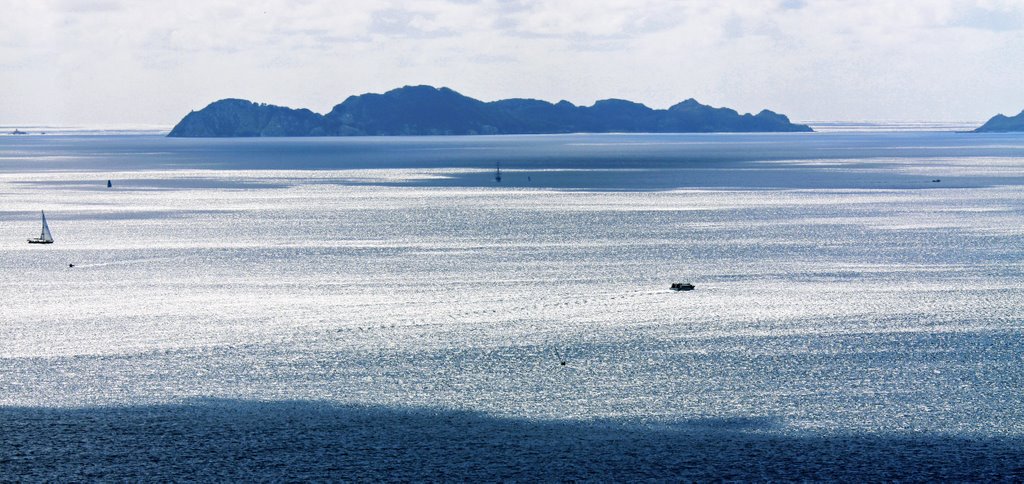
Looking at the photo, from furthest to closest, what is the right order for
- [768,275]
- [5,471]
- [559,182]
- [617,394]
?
[559,182] < [768,275] < [617,394] < [5,471]

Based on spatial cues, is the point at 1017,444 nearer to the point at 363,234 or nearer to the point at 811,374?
the point at 811,374

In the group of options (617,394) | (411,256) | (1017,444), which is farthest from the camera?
(411,256)

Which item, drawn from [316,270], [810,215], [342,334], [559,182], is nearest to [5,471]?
[342,334]

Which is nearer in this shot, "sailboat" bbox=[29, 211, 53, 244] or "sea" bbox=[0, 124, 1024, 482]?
"sea" bbox=[0, 124, 1024, 482]

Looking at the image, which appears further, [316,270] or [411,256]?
[411,256]

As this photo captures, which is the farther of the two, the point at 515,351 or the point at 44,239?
the point at 44,239

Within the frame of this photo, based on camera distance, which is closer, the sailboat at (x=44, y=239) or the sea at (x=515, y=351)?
the sea at (x=515, y=351)
